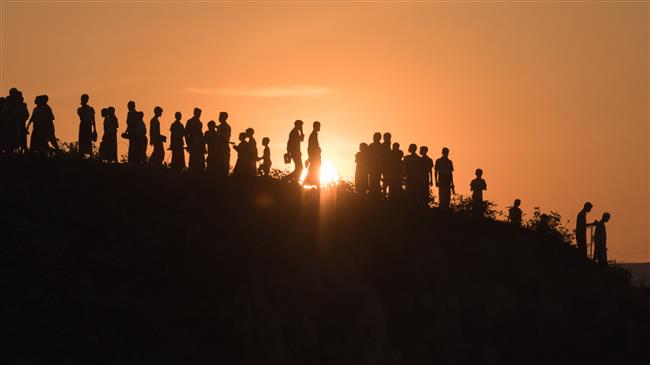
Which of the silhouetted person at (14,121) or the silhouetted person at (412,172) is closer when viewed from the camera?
the silhouetted person at (14,121)

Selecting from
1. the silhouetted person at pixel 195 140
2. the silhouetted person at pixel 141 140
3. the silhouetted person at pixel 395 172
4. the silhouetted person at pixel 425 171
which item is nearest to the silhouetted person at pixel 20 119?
→ the silhouetted person at pixel 141 140

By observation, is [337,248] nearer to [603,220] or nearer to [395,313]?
[395,313]

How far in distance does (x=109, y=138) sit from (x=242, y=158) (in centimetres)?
393

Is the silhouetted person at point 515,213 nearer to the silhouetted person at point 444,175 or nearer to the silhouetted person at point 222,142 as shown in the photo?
the silhouetted person at point 444,175

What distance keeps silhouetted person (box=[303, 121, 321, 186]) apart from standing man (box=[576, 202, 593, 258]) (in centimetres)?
841

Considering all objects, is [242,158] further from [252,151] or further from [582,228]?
[582,228]

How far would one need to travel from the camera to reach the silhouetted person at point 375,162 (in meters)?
37.5

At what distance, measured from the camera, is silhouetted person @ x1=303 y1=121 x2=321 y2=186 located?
35750mm

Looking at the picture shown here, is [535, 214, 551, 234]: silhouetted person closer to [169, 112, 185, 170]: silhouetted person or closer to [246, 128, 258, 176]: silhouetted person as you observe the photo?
[246, 128, 258, 176]: silhouetted person

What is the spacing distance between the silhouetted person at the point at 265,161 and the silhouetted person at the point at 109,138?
4618mm

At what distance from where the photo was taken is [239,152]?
117 ft

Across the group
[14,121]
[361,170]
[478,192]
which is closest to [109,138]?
[14,121]

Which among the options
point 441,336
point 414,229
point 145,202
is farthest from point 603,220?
point 145,202

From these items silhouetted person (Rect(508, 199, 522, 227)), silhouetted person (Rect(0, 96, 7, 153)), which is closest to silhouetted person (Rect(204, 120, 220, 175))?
silhouetted person (Rect(0, 96, 7, 153))
